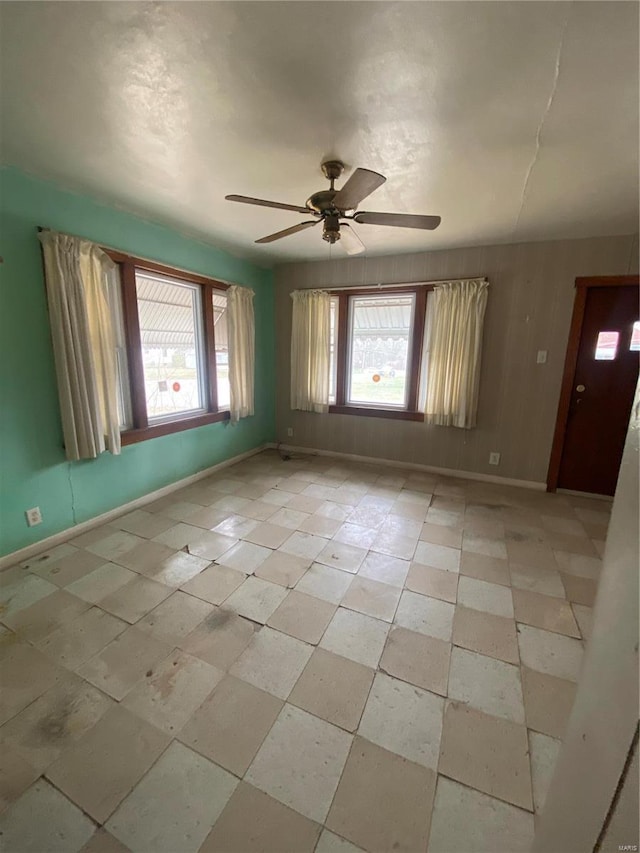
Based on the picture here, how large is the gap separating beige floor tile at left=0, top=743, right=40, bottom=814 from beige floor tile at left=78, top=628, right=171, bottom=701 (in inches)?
11.1

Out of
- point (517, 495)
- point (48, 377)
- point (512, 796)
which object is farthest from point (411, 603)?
point (48, 377)

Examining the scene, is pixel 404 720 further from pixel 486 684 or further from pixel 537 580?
pixel 537 580

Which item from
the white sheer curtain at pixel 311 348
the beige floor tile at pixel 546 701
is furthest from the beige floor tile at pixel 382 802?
the white sheer curtain at pixel 311 348

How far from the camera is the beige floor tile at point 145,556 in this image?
2.19 meters

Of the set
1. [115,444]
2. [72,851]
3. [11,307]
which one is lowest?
[72,851]

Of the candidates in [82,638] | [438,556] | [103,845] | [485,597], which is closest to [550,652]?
[485,597]

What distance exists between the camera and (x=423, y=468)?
158 inches

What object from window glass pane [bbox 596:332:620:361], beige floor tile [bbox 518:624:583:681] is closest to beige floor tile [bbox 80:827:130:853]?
beige floor tile [bbox 518:624:583:681]

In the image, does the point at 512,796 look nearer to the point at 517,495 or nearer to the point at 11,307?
the point at 517,495

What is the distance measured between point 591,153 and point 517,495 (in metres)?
2.74

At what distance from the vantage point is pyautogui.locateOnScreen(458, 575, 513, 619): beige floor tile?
190cm

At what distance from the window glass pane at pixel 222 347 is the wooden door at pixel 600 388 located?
356 cm

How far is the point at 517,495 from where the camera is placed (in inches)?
133

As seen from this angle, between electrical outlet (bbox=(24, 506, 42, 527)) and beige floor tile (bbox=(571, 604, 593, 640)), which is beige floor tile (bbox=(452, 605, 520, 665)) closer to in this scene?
beige floor tile (bbox=(571, 604, 593, 640))
